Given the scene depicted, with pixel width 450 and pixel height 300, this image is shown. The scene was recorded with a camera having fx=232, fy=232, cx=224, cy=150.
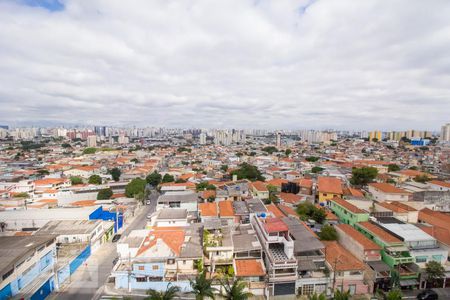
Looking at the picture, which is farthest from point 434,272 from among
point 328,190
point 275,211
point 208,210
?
point 208,210

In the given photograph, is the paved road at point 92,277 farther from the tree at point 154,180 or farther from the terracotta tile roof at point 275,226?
the tree at point 154,180

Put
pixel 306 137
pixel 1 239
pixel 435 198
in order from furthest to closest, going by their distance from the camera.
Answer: pixel 306 137 < pixel 435 198 < pixel 1 239

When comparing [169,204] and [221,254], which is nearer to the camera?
[221,254]

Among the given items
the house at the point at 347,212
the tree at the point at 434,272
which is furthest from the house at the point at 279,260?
the house at the point at 347,212

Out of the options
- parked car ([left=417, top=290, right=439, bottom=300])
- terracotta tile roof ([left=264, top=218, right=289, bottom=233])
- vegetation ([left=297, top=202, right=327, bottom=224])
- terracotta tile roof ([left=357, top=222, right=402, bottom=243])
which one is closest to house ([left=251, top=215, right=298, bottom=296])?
terracotta tile roof ([left=264, top=218, right=289, bottom=233])

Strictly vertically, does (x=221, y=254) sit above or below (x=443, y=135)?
below

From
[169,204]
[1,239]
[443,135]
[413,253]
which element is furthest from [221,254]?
[443,135]

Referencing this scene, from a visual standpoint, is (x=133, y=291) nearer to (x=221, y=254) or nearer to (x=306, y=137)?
(x=221, y=254)

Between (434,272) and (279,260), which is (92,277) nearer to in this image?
(279,260)
